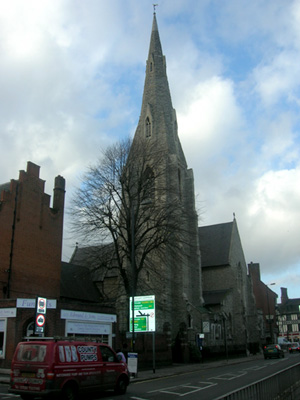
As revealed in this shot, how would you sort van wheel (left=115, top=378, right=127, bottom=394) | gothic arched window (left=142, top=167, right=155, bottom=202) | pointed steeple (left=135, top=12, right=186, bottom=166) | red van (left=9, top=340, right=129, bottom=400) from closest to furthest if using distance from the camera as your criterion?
red van (left=9, top=340, right=129, bottom=400) → van wheel (left=115, top=378, right=127, bottom=394) → gothic arched window (left=142, top=167, right=155, bottom=202) → pointed steeple (left=135, top=12, right=186, bottom=166)

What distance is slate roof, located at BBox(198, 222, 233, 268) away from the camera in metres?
49.7

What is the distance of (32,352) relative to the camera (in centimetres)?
1108

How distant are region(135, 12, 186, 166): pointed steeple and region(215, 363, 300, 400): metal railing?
33.5 meters

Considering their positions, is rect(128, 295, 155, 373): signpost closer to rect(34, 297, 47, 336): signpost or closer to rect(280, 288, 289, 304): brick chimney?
rect(34, 297, 47, 336): signpost

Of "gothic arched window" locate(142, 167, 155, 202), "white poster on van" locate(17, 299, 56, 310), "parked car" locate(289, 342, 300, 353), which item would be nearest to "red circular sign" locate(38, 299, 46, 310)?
"white poster on van" locate(17, 299, 56, 310)

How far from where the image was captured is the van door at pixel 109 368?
12539mm

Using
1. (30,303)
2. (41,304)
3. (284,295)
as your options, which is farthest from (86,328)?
(284,295)

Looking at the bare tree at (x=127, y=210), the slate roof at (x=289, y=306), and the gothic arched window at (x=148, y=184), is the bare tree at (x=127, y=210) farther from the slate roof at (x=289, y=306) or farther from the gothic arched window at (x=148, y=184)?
the slate roof at (x=289, y=306)

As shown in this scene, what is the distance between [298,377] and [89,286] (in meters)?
29.8

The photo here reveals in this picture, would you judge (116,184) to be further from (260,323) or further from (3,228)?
(260,323)

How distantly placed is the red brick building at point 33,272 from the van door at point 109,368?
8035 millimetres

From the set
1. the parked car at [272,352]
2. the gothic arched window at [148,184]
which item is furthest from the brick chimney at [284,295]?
the gothic arched window at [148,184]

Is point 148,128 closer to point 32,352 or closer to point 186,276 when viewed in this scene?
point 186,276

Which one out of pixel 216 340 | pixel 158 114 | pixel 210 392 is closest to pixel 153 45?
pixel 158 114
